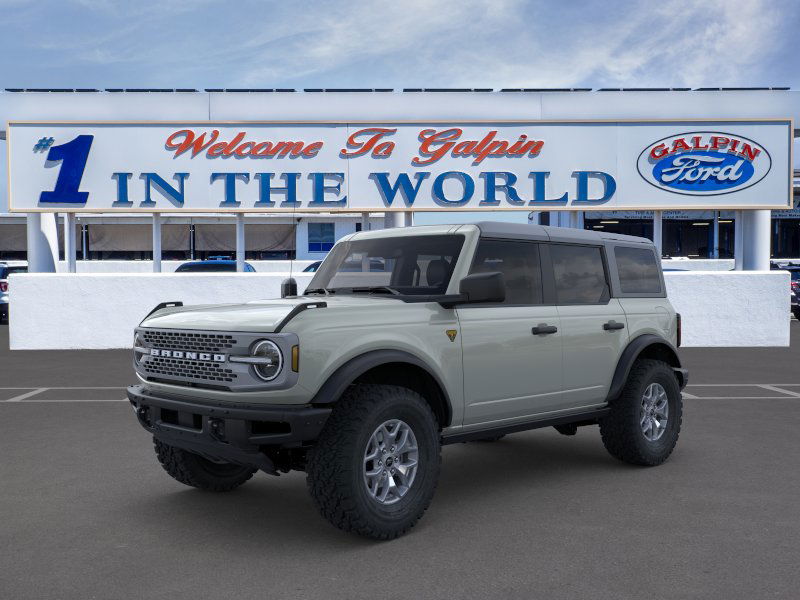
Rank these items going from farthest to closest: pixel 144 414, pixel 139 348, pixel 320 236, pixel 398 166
Result: pixel 320 236, pixel 398 166, pixel 139 348, pixel 144 414

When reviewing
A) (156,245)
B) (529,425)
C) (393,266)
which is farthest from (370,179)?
(529,425)

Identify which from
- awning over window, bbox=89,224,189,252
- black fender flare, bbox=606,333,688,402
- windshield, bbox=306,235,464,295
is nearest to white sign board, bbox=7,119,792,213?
black fender flare, bbox=606,333,688,402

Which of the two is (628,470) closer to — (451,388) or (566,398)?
(566,398)

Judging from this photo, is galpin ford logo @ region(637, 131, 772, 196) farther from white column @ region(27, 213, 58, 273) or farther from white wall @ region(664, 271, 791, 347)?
white column @ region(27, 213, 58, 273)

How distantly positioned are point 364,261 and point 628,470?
2.64 metres

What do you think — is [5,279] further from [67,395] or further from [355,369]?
[355,369]

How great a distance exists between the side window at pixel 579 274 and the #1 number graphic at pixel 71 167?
507 inches

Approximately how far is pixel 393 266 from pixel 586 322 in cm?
151

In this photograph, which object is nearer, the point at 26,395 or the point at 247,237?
the point at 26,395

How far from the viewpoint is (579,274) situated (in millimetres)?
6180

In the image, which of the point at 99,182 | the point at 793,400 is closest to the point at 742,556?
the point at 793,400

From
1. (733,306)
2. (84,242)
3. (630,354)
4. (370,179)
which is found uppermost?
(370,179)

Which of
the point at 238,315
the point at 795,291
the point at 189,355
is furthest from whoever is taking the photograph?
the point at 795,291

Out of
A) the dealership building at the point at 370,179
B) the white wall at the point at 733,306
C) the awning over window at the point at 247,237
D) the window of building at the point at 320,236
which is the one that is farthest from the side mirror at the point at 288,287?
the window of building at the point at 320,236
